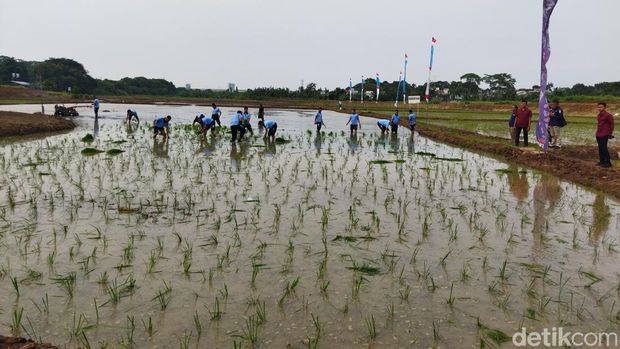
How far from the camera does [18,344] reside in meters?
2.79

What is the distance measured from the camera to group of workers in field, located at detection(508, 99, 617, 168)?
32.7 ft

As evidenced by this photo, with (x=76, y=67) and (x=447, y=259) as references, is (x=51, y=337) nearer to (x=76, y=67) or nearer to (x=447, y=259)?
(x=447, y=259)

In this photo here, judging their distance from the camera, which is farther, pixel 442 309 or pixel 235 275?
pixel 235 275

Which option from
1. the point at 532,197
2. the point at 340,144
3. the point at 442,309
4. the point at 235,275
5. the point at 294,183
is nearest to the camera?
the point at 442,309

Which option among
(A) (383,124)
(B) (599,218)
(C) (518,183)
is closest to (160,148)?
(C) (518,183)

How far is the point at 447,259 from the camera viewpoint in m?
4.67

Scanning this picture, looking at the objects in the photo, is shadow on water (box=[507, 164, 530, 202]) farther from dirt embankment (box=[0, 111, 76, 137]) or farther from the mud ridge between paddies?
dirt embankment (box=[0, 111, 76, 137])

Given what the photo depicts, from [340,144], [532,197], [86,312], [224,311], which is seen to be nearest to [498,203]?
[532,197]

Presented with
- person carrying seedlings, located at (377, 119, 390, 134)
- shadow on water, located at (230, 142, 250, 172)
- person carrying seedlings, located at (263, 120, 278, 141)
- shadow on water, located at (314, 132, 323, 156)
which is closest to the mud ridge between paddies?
person carrying seedlings, located at (377, 119, 390, 134)

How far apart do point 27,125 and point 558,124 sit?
62.0ft

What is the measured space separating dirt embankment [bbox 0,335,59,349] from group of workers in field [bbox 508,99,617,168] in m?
A: 11.1

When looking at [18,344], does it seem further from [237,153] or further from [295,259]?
[237,153]

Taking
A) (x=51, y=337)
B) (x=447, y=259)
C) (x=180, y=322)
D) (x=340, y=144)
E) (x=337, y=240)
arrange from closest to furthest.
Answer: (x=51, y=337) < (x=180, y=322) < (x=447, y=259) < (x=337, y=240) < (x=340, y=144)

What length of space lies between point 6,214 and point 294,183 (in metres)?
4.61
